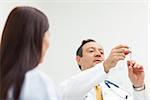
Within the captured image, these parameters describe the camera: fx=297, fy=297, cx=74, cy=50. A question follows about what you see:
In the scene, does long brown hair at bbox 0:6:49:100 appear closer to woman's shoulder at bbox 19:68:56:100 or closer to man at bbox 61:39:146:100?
woman's shoulder at bbox 19:68:56:100

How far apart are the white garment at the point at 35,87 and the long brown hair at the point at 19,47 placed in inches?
0.7

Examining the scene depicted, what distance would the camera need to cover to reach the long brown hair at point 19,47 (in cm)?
90

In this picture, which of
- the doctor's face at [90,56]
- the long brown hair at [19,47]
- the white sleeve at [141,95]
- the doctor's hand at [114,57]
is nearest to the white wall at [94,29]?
the doctor's face at [90,56]

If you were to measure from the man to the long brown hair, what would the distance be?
41 centimetres

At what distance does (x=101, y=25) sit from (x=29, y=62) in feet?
6.24

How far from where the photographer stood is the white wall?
2686 mm

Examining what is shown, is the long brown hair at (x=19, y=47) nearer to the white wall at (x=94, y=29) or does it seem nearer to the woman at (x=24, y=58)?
the woman at (x=24, y=58)

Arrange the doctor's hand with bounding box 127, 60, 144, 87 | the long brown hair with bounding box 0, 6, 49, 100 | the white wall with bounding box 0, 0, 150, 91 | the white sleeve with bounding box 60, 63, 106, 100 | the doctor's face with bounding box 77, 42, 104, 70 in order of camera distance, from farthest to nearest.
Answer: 1. the white wall with bounding box 0, 0, 150, 91
2. the doctor's face with bounding box 77, 42, 104, 70
3. the doctor's hand with bounding box 127, 60, 144, 87
4. the white sleeve with bounding box 60, 63, 106, 100
5. the long brown hair with bounding box 0, 6, 49, 100

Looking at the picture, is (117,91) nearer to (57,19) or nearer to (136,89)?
(136,89)

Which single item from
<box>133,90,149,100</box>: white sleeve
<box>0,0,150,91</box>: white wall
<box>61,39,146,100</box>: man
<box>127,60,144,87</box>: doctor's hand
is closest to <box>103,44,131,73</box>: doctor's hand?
<box>61,39,146,100</box>: man

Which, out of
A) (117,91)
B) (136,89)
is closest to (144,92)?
(136,89)

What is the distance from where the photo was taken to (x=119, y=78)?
2.64 metres

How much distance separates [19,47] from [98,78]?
19.2 inches

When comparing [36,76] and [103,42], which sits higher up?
[36,76]
